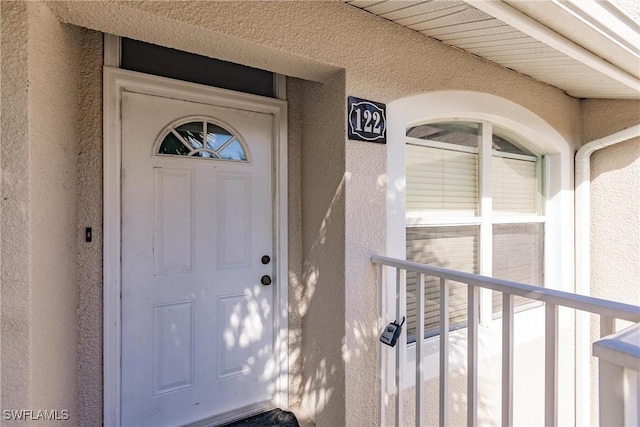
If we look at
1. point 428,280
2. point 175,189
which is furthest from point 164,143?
point 428,280

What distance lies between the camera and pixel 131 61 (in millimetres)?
1906

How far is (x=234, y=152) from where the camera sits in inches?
88.7

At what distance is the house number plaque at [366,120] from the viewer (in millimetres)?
1969

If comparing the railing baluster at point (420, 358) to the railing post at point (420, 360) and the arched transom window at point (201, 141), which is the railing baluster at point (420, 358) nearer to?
the railing post at point (420, 360)

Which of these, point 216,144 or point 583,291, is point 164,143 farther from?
point 583,291

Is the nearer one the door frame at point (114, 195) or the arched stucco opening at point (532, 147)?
the door frame at point (114, 195)

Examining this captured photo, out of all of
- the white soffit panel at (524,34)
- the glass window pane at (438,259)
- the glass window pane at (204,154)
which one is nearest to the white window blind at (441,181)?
the glass window pane at (438,259)

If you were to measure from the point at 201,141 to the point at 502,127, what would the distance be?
2.60m

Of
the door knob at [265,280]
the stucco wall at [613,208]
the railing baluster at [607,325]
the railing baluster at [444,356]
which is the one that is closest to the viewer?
the railing baluster at [607,325]

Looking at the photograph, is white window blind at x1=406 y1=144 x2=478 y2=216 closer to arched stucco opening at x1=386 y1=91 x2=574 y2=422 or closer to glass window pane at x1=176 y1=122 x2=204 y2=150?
arched stucco opening at x1=386 y1=91 x2=574 y2=422

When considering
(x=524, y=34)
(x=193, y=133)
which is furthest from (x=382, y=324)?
(x=524, y=34)

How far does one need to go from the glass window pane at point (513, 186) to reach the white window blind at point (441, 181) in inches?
12.7

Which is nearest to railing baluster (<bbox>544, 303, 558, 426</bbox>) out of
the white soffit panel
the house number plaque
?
the house number plaque

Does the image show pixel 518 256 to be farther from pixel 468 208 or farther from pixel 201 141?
pixel 201 141
